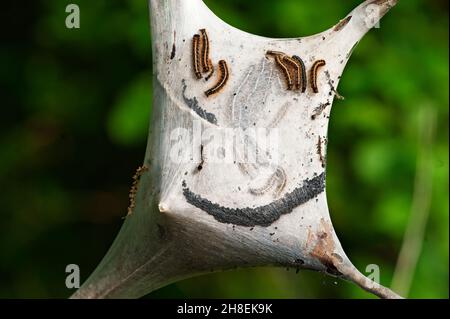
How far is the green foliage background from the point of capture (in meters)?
3.72

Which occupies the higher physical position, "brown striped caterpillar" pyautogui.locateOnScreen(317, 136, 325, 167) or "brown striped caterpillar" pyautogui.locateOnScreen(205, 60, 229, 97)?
"brown striped caterpillar" pyautogui.locateOnScreen(205, 60, 229, 97)

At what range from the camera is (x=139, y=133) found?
3.73 m

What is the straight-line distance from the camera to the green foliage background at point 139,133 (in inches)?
146

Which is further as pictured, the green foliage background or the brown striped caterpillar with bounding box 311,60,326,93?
the green foliage background

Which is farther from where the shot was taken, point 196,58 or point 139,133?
point 139,133

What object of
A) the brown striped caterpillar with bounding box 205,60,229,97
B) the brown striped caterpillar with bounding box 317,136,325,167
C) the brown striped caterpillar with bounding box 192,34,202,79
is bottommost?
the brown striped caterpillar with bounding box 317,136,325,167

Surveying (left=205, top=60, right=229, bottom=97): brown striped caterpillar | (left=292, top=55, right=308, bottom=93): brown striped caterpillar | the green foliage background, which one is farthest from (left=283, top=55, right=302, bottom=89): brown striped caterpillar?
the green foliage background

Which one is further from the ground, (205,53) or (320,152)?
(205,53)

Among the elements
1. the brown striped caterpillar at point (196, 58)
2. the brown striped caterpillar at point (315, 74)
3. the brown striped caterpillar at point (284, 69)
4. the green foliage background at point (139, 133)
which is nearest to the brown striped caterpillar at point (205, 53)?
the brown striped caterpillar at point (196, 58)

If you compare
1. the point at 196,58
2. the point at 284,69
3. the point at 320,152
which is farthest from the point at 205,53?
the point at 320,152

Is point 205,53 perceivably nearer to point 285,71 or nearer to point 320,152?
point 285,71

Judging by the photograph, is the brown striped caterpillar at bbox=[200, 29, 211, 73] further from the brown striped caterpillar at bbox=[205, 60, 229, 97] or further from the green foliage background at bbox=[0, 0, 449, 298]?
the green foliage background at bbox=[0, 0, 449, 298]

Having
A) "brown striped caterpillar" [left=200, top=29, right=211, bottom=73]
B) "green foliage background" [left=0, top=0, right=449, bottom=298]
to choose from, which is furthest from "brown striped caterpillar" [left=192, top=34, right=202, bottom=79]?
"green foliage background" [left=0, top=0, right=449, bottom=298]

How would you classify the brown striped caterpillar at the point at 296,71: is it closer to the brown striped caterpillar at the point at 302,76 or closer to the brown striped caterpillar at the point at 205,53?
the brown striped caterpillar at the point at 302,76
